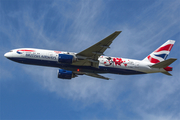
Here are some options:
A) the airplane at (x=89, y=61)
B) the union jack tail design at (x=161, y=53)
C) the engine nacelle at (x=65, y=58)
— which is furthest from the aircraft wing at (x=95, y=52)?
the union jack tail design at (x=161, y=53)

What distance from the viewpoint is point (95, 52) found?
118 ft

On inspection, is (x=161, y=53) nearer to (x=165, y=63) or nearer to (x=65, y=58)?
(x=165, y=63)

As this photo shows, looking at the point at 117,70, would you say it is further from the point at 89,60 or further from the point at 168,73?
the point at 168,73

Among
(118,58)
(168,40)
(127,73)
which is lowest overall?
(127,73)

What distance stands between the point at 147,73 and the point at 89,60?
12.6m

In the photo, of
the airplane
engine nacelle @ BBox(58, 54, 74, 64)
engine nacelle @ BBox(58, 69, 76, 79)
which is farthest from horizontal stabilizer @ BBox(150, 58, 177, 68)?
engine nacelle @ BBox(58, 69, 76, 79)

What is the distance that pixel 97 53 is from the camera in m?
35.8

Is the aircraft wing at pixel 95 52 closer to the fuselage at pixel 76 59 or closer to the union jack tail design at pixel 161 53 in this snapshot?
the fuselage at pixel 76 59

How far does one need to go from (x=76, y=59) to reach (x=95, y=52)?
397 centimetres

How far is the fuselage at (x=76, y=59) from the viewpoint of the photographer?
122 feet

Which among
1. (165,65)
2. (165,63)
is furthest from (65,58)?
(165,65)

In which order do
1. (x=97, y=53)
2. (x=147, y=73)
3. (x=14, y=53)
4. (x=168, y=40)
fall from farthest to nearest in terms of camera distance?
(x=168, y=40)
(x=147, y=73)
(x=14, y=53)
(x=97, y=53)

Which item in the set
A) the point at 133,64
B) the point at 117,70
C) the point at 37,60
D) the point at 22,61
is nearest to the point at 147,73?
the point at 133,64

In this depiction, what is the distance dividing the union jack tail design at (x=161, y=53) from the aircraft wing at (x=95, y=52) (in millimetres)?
12328
